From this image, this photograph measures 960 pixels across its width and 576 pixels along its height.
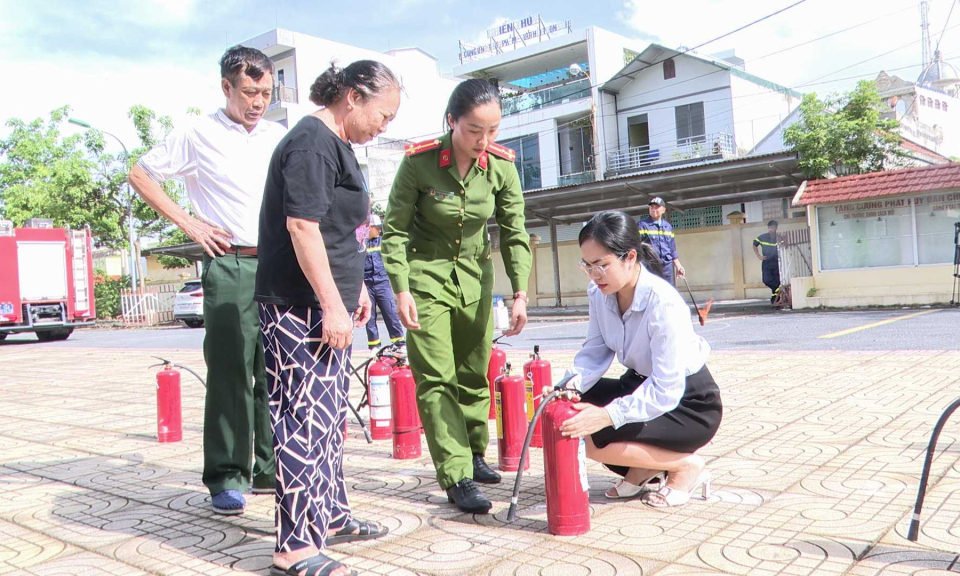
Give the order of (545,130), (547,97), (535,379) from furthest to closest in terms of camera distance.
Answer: (545,130)
(547,97)
(535,379)

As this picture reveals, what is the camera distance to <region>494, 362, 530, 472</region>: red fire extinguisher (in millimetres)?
4102

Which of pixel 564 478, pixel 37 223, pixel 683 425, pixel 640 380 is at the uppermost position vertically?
pixel 37 223

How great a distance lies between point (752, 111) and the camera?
1155 inches

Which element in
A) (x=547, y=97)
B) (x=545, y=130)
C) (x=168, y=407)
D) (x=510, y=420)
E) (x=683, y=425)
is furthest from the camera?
(x=545, y=130)

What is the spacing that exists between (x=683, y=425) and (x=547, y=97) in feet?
97.1

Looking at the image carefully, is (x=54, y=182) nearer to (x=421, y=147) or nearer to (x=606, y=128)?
(x=606, y=128)

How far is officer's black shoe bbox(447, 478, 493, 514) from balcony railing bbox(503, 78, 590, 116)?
2761 centimetres

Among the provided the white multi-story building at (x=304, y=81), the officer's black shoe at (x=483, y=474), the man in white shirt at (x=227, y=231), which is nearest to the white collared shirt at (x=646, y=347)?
the officer's black shoe at (x=483, y=474)

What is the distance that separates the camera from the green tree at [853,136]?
1973 centimetres

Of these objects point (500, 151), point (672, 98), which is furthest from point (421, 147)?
point (672, 98)

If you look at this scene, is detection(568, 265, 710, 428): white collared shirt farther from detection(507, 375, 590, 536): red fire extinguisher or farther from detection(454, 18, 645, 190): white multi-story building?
detection(454, 18, 645, 190): white multi-story building

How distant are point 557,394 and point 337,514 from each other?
38.8 inches

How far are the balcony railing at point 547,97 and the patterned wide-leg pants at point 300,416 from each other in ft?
92.3

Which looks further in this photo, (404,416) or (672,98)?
(672,98)
